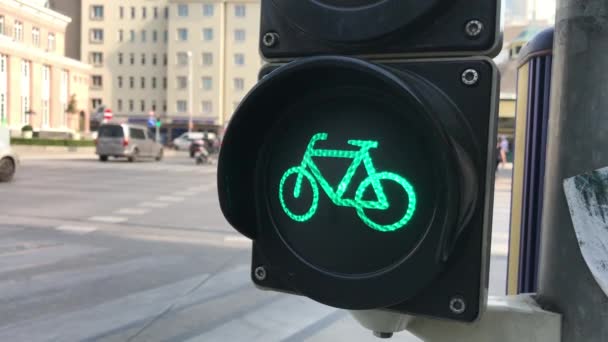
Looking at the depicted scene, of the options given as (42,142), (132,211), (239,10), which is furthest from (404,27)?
(239,10)

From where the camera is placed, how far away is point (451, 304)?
2.95 feet

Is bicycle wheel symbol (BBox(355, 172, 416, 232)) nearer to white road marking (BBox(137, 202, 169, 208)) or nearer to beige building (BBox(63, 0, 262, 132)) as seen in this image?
white road marking (BBox(137, 202, 169, 208))

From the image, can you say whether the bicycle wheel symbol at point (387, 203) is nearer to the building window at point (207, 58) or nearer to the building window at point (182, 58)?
the building window at point (207, 58)

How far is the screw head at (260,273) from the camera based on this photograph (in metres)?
1.06

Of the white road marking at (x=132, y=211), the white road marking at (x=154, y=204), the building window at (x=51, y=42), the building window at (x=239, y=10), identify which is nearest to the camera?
the white road marking at (x=132, y=211)

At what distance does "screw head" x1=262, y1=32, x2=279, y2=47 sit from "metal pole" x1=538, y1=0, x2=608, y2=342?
453 mm

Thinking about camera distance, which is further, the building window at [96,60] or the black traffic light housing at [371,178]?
the building window at [96,60]

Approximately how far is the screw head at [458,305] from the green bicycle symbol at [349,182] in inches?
5.5

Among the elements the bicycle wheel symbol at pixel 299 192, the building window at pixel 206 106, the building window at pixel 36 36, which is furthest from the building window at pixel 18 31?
the bicycle wheel symbol at pixel 299 192

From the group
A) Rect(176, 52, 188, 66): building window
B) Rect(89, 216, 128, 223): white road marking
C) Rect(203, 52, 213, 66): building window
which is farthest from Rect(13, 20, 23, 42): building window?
Rect(89, 216, 128, 223): white road marking

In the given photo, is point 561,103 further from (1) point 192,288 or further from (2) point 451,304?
(1) point 192,288

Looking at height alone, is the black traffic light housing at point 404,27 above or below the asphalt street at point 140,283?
above

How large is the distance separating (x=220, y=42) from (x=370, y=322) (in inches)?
2911

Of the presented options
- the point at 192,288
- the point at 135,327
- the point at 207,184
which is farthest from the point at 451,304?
the point at 207,184
